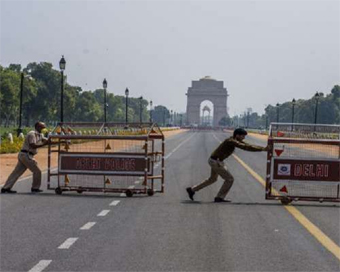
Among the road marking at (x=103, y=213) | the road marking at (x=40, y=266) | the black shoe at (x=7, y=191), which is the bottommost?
the black shoe at (x=7, y=191)

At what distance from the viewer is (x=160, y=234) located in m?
10.7

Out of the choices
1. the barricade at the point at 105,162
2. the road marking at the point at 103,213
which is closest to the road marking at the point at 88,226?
the road marking at the point at 103,213

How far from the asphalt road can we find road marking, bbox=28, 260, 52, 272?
0.01 m

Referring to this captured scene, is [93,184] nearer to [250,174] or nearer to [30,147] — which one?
[30,147]

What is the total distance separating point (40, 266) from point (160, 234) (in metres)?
2.84

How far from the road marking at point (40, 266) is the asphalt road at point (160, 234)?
0.04 ft

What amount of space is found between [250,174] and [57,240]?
1507 centimetres

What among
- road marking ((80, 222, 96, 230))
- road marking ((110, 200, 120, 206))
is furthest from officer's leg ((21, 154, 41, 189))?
road marking ((80, 222, 96, 230))

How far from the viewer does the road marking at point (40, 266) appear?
8.07m

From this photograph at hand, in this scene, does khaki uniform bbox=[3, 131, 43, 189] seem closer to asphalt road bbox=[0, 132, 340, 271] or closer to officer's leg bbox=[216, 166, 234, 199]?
asphalt road bbox=[0, 132, 340, 271]

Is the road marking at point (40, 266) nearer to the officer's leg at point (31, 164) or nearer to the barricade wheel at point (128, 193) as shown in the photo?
the barricade wheel at point (128, 193)

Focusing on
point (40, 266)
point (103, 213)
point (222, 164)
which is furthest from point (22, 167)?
point (40, 266)

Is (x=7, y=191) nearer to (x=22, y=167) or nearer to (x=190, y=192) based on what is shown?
(x=22, y=167)

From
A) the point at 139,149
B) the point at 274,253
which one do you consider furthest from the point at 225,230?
the point at 139,149
